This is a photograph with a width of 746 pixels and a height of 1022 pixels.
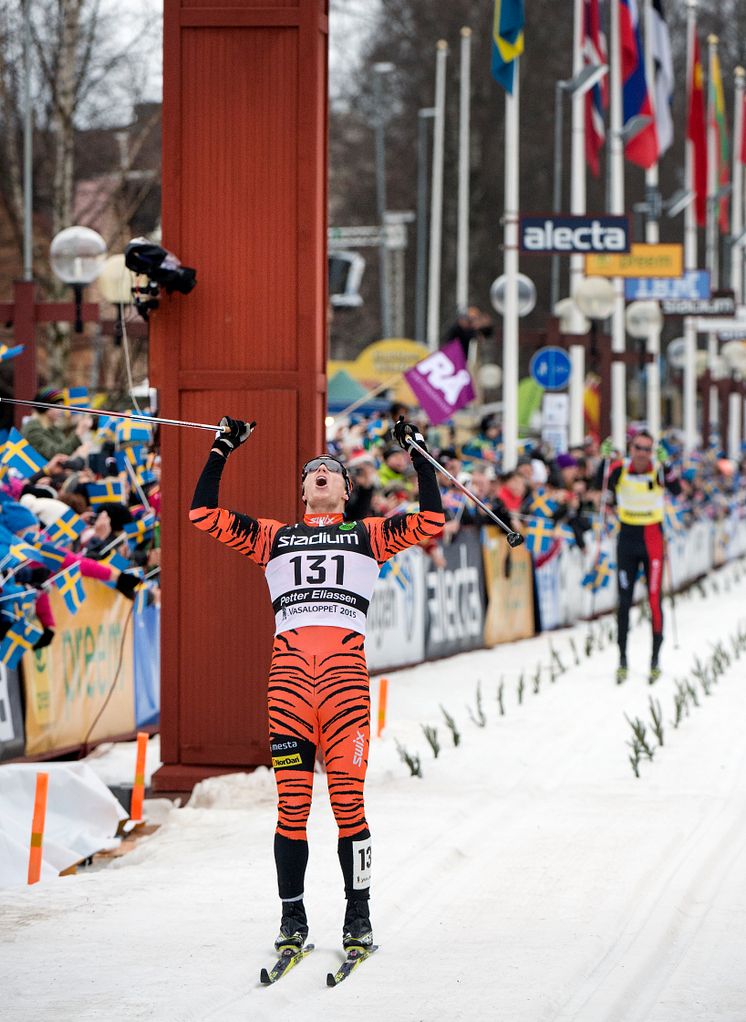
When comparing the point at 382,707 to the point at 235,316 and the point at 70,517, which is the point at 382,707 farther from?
the point at 235,316

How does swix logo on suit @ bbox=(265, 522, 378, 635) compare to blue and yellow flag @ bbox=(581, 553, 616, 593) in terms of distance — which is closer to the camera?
swix logo on suit @ bbox=(265, 522, 378, 635)

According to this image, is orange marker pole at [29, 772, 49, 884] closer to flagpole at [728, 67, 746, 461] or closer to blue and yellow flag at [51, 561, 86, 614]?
blue and yellow flag at [51, 561, 86, 614]

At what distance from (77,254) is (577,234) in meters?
5.61

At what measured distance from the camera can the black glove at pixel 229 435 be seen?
6910mm

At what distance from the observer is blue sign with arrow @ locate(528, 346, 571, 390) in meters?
21.5

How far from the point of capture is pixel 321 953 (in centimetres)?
632

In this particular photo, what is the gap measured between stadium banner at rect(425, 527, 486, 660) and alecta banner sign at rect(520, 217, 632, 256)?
3270 mm

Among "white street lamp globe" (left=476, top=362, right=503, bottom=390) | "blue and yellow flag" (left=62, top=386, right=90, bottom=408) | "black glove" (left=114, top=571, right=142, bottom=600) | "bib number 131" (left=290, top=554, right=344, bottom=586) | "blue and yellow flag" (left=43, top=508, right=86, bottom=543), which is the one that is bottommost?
"black glove" (left=114, top=571, right=142, bottom=600)

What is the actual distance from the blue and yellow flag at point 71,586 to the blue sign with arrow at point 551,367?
38.8 ft

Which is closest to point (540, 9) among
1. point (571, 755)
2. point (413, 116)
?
point (413, 116)

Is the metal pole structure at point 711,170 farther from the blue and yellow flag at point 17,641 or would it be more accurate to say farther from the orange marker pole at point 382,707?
the blue and yellow flag at point 17,641

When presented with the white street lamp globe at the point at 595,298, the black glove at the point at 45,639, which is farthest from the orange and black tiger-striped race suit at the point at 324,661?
the white street lamp globe at the point at 595,298

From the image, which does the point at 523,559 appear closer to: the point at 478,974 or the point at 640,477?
the point at 640,477

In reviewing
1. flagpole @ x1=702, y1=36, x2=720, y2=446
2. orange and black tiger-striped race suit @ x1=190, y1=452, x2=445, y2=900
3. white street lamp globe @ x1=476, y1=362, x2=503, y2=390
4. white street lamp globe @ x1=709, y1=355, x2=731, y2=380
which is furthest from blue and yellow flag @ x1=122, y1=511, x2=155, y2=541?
white street lamp globe @ x1=476, y1=362, x2=503, y2=390
